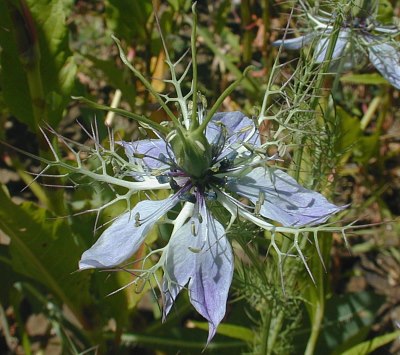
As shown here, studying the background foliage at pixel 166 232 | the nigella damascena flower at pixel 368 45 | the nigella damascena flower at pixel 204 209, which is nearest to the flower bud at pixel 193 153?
the nigella damascena flower at pixel 204 209

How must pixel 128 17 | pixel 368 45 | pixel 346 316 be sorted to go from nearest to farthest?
pixel 368 45
pixel 346 316
pixel 128 17

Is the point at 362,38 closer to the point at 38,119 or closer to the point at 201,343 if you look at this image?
the point at 38,119

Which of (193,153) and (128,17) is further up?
(193,153)

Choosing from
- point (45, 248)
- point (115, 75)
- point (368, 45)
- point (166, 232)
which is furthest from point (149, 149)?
point (115, 75)

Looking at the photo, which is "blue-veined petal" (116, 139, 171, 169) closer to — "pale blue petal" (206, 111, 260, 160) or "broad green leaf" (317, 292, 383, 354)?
"pale blue petal" (206, 111, 260, 160)

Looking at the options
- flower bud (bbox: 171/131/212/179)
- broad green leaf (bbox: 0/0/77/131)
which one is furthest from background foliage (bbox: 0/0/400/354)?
flower bud (bbox: 171/131/212/179)

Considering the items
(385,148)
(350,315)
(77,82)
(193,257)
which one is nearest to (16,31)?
(77,82)

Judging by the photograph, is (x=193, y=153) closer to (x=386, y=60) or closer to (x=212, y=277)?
(x=212, y=277)
